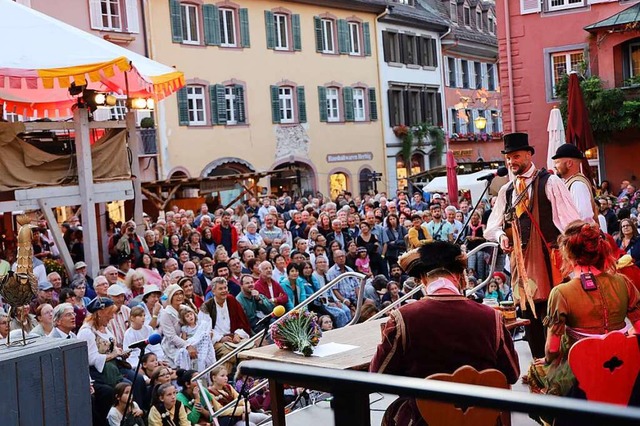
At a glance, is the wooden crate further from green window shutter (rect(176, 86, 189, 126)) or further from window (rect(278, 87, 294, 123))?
window (rect(278, 87, 294, 123))

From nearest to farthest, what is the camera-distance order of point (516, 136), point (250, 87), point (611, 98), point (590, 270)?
1. point (590, 270)
2. point (516, 136)
3. point (611, 98)
4. point (250, 87)

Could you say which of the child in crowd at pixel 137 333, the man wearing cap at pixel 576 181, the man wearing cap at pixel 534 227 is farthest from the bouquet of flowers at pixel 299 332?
the child in crowd at pixel 137 333

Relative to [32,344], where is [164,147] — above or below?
above

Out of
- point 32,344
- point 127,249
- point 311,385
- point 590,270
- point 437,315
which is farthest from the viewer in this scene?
point 127,249

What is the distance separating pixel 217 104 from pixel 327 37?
6.54 metres

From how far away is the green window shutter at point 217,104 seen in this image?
29906mm

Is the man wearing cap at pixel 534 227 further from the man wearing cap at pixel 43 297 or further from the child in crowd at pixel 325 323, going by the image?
the man wearing cap at pixel 43 297

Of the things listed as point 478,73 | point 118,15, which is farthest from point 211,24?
point 478,73

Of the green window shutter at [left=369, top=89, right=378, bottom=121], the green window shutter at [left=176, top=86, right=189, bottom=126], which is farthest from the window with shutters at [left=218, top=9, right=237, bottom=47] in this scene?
the green window shutter at [left=369, top=89, right=378, bottom=121]

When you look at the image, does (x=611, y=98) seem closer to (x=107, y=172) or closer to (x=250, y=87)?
(x=250, y=87)

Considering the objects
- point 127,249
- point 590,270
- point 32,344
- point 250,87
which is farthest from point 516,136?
point 250,87

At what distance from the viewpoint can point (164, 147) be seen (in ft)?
92.7

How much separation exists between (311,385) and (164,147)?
87.5 feet

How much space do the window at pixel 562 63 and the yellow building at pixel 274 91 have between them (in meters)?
8.90
